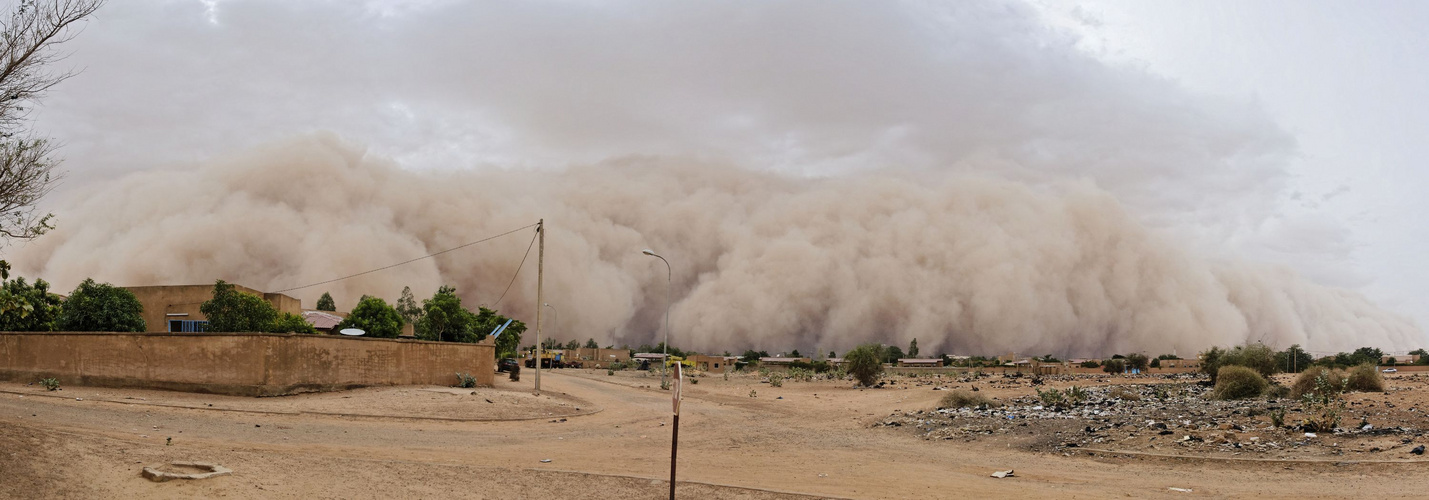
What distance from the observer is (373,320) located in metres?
32.0

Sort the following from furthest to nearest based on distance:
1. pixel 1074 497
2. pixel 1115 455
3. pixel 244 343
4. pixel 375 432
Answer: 1. pixel 244 343
2. pixel 375 432
3. pixel 1115 455
4. pixel 1074 497

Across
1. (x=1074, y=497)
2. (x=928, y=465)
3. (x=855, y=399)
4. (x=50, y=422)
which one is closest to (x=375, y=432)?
(x=50, y=422)

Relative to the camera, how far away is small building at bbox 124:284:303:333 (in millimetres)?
28406

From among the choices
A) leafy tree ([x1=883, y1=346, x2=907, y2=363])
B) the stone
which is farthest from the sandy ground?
leafy tree ([x1=883, y1=346, x2=907, y2=363])

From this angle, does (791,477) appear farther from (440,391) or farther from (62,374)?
(62,374)

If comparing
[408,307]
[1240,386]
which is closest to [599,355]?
[408,307]

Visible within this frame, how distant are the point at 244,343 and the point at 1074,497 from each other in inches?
591

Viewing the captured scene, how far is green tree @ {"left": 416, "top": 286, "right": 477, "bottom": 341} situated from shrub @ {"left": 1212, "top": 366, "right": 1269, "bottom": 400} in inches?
1036

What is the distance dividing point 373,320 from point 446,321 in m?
3.25

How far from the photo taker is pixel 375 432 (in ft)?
45.3

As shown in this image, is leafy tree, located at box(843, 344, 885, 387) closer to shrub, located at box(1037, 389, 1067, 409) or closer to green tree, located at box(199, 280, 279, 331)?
shrub, located at box(1037, 389, 1067, 409)

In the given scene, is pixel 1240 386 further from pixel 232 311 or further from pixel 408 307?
pixel 408 307

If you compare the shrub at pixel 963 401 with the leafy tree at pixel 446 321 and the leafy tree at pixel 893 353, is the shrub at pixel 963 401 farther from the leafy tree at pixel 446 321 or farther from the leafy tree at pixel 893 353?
the leafy tree at pixel 893 353

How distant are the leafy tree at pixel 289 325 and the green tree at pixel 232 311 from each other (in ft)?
1.24
